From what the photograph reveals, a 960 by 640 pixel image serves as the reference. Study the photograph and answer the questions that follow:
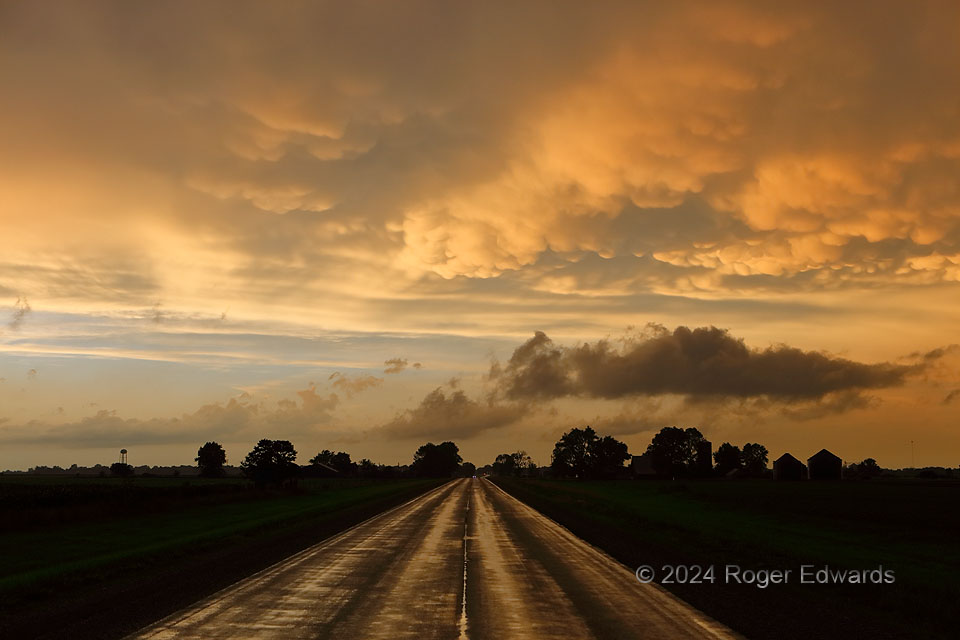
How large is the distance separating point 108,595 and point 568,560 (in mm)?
12821

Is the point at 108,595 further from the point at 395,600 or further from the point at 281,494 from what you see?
the point at 281,494

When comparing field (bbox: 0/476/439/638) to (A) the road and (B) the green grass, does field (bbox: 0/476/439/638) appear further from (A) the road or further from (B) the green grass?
(A) the road

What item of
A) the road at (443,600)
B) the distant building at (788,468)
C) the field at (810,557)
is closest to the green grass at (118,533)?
the road at (443,600)

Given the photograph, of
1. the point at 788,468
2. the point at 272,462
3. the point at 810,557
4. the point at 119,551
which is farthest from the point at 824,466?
the point at 119,551

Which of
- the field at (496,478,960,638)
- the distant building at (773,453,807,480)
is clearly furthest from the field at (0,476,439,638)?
the distant building at (773,453,807,480)

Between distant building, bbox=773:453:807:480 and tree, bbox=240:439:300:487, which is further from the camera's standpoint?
distant building, bbox=773:453:807:480

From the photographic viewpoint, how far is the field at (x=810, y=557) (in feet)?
46.6

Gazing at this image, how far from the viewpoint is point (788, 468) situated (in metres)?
164

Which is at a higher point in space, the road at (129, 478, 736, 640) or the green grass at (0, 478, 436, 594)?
the road at (129, 478, 736, 640)

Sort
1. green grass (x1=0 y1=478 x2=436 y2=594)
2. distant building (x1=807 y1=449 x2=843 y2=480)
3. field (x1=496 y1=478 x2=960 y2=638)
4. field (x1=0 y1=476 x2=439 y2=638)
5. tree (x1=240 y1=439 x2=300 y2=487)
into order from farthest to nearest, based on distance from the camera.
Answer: distant building (x1=807 y1=449 x2=843 y2=480) < tree (x1=240 y1=439 x2=300 y2=487) < green grass (x1=0 y1=478 x2=436 y2=594) < field (x1=0 y1=476 x2=439 y2=638) < field (x1=496 y1=478 x2=960 y2=638)

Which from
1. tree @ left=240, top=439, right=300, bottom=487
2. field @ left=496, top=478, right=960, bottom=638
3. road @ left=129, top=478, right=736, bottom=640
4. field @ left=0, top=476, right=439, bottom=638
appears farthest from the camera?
tree @ left=240, top=439, right=300, bottom=487

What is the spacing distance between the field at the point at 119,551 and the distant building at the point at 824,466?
136090 millimetres

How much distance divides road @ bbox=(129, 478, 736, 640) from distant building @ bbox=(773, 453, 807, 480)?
6068 inches

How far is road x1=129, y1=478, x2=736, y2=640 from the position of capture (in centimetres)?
1267
